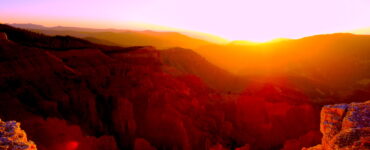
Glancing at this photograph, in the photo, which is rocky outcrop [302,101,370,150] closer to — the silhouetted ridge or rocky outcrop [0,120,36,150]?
rocky outcrop [0,120,36,150]

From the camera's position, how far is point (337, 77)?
4022cm

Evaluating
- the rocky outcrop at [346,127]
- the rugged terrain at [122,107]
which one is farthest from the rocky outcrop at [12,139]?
the rugged terrain at [122,107]

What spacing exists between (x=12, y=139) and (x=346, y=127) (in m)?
5.80

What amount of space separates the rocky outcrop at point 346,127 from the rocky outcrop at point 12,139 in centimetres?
490

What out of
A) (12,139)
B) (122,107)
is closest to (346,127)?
(12,139)

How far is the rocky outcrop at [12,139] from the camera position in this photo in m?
3.70

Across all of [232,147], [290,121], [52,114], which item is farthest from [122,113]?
[290,121]

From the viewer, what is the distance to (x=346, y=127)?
4.84m

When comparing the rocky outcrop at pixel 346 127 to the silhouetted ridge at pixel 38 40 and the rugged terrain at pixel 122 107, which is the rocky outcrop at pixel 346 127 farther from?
the silhouetted ridge at pixel 38 40

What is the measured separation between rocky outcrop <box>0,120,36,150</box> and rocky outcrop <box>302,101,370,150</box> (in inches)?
193

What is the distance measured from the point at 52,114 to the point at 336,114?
12148 millimetres

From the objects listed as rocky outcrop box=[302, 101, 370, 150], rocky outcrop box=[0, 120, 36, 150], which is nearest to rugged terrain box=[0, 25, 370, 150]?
rocky outcrop box=[0, 120, 36, 150]

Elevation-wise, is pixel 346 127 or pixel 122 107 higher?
pixel 346 127

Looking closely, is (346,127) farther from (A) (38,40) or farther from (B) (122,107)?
(A) (38,40)
